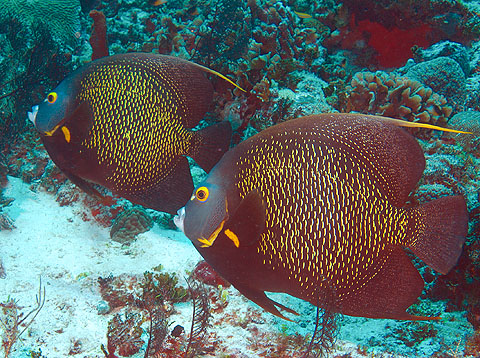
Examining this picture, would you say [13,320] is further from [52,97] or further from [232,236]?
[232,236]

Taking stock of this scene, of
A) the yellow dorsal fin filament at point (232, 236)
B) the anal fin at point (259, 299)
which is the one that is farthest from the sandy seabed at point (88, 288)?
the yellow dorsal fin filament at point (232, 236)

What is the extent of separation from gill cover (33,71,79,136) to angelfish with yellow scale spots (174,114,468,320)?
1363 mm

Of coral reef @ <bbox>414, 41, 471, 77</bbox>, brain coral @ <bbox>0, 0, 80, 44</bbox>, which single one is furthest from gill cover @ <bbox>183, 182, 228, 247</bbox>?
brain coral @ <bbox>0, 0, 80, 44</bbox>

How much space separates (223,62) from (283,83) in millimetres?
1275

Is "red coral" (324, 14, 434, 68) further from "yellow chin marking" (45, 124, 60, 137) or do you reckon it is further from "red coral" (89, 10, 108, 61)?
"yellow chin marking" (45, 124, 60, 137)

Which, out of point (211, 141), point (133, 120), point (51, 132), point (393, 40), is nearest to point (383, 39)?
point (393, 40)

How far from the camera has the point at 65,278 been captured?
3.57 meters

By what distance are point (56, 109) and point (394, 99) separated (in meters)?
4.01

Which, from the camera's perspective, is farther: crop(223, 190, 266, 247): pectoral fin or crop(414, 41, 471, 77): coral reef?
crop(414, 41, 471, 77): coral reef

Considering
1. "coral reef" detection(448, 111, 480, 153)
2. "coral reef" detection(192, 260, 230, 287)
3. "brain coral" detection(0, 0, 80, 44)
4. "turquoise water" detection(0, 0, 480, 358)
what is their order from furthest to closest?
"brain coral" detection(0, 0, 80, 44)
"coral reef" detection(448, 111, 480, 153)
"coral reef" detection(192, 260, 230, 287)
"turquoise water" detection(0, 0, 480, 358)

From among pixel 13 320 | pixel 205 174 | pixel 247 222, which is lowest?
pixel 13 320

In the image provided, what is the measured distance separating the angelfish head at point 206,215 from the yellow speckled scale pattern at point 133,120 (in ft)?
2.69

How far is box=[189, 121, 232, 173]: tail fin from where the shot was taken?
94.5 inches

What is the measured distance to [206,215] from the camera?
65.9 inches
